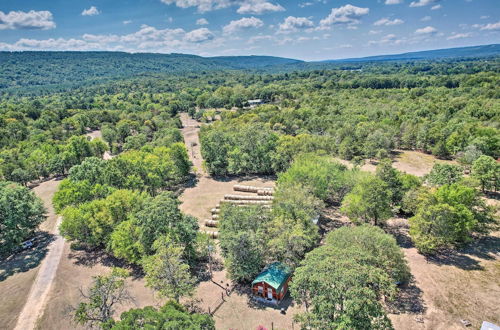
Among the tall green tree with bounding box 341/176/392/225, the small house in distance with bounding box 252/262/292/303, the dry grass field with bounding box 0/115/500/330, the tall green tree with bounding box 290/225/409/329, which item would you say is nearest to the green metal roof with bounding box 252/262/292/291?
the small house in distance with bounding box 252/262/292/303

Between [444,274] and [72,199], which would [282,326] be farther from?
[72,199]

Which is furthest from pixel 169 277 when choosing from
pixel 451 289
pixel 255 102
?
pixel 255 102

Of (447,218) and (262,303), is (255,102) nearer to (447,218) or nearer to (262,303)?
(447,218)

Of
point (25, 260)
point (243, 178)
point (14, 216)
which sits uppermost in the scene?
point (14, 216)

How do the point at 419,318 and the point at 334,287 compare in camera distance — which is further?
the point at 419,318

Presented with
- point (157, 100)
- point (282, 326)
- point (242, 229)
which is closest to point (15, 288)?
point (242, 229)

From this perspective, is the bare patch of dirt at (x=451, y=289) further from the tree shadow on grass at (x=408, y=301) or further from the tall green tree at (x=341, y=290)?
the tall green tree at (x=341, y=290)
